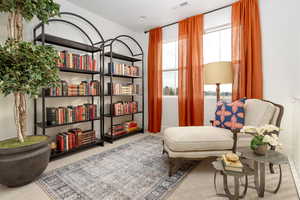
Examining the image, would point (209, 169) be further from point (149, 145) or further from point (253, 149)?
point (149, 145)

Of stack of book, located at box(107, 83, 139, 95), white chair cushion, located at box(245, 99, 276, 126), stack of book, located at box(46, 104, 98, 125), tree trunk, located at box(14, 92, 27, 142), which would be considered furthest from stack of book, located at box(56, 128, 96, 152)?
white chair cushion, located at box(245, 99, 276, 126)

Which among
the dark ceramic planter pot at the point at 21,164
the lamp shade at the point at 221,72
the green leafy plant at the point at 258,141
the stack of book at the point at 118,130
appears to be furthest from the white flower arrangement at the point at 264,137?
the stack of book at the point at 118,130

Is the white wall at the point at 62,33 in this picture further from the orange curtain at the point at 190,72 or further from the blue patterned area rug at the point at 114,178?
the orange curtain at the point at 190,72

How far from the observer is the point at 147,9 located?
2.86 metres

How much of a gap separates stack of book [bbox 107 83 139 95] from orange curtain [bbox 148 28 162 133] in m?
0.41

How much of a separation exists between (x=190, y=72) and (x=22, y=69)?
2.73 m

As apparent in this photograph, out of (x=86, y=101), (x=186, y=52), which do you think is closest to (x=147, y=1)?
(x=186, y=52)

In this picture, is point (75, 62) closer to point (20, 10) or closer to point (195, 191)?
point (20, 10)

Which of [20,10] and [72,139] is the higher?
[20,10]

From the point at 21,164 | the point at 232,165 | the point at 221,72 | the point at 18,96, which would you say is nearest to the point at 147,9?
the point at 221,72

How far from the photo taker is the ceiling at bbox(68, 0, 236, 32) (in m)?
2.63

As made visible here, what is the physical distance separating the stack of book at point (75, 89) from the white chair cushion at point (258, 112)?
8.40 ft

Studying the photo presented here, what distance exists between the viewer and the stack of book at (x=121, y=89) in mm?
3053

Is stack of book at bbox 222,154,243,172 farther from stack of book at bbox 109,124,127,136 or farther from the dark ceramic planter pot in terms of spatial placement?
stack of book at bbox 109,124,127,136
